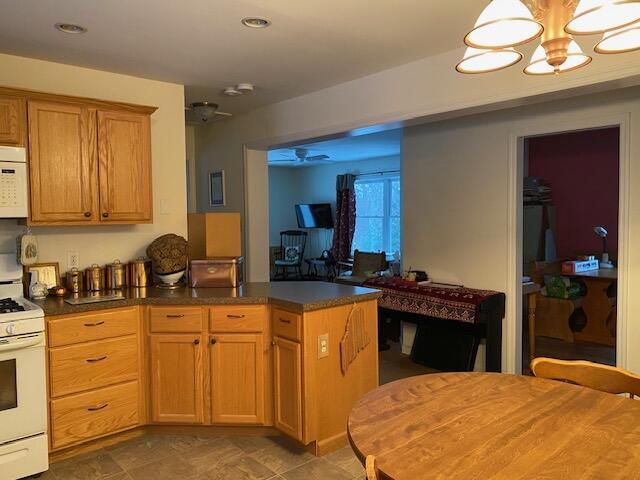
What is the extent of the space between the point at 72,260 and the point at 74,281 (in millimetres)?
210

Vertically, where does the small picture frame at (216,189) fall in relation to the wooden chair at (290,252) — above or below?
above

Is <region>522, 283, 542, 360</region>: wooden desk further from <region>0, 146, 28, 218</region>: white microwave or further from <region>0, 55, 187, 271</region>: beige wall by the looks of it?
<region>0, 146, 28, 218</region>: white microwave

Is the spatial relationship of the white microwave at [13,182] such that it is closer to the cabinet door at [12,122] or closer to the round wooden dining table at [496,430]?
the cabinet door at [12,122]

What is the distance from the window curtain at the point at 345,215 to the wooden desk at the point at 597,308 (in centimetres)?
450

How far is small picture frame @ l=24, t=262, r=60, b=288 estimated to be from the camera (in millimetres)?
3106

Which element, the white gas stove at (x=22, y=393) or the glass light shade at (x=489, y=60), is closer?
the glass light shade at (x=489, y=60)

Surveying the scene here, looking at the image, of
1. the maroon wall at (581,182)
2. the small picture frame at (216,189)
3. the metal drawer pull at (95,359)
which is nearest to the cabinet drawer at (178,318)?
the metal drawer pull at (95,359)

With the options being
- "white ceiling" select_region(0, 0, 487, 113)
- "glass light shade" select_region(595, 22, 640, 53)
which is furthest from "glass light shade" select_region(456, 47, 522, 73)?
"white ceiling" select_region(0, 0, 487, 113)

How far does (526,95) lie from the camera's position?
2770 mm

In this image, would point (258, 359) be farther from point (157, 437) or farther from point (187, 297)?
point (157, 437)

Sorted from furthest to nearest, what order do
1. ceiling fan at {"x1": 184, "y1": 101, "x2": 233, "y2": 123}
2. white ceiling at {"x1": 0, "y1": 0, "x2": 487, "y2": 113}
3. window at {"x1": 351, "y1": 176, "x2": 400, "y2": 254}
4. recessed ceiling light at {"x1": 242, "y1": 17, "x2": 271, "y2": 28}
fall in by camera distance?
window at {"x1": 351, "y1": 176, "x2": 400, "y2": 254} < ceiling fan at {"x1": 184, "y1": 101, "x2": 233, "y2": 123} < recessed ceiling light at {"x1": 242, "y1": 17, "x2": 271, "y2": 28} < white ceiling at {"x1": 0, "y1": 0, "x2": 487, "y2": 113}

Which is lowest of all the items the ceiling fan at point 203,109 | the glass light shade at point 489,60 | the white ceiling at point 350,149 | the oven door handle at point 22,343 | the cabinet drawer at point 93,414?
the cabinet drawer at point 93,414

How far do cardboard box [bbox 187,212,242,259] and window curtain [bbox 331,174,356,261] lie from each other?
5694mm

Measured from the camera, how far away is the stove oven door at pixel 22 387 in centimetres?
250
